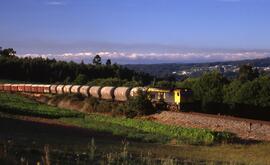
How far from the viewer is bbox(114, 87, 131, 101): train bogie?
63.2 m

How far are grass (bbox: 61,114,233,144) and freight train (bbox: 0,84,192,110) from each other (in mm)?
5163

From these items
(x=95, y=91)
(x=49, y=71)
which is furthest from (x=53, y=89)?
(x=49, y=71)

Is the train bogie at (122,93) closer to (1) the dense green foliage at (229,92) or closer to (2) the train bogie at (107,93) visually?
(2) the train bogie at (107,93)

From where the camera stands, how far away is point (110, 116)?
56875mm

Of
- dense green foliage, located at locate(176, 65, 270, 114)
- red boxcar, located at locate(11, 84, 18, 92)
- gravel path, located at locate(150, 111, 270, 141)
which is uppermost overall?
dense green foliage, located at locate(176, 65, 270, 114)

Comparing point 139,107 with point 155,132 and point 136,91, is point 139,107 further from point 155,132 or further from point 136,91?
point 155,132

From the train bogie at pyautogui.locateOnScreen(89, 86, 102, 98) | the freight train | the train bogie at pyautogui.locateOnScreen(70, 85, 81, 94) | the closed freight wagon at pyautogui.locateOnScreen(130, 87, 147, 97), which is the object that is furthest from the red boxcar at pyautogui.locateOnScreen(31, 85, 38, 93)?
the closed freight wagon at pyautogui.locateOnScreen(130, 87, 147, 97)

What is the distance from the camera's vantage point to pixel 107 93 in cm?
6862

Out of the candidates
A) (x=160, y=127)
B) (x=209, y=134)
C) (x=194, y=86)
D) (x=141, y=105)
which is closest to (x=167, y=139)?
(x=209, y=134)

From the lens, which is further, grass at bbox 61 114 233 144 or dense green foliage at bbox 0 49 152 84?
dense green foliage at bbox 0 49 152 84

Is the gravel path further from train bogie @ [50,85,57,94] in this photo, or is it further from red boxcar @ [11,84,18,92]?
red boxcar @ [11,84,18,92]

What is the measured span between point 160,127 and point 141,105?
10.8 metres

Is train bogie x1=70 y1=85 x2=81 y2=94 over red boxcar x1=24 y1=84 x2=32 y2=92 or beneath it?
over

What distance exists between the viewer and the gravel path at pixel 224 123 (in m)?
37.1
